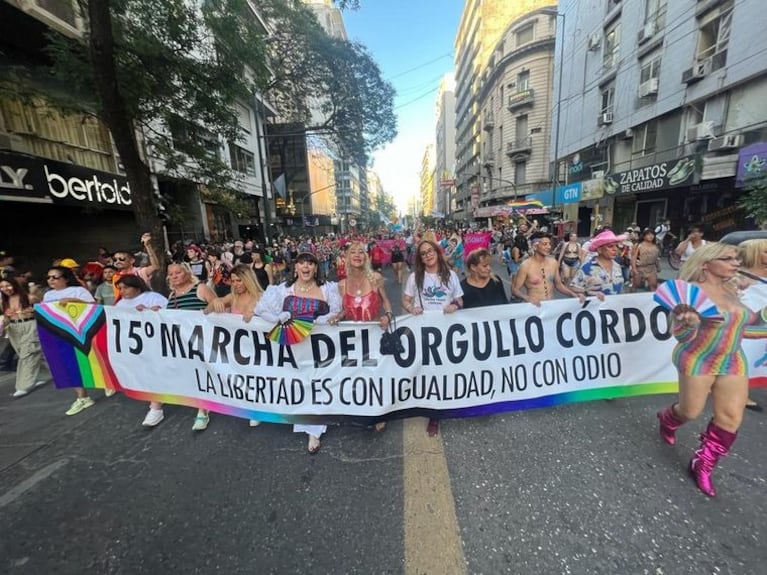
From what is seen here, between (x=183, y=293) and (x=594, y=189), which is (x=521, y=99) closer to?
(x=594, y=189)

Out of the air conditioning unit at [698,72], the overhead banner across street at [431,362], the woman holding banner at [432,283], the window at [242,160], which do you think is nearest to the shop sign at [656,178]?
the air conditioning unit at [698,72]

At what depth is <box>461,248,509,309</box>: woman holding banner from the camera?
11.3 ft

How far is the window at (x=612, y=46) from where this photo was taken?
65.0 feet

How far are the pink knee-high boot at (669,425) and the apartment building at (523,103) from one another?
1190 inches

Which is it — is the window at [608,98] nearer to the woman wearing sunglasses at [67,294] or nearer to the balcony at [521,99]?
the balcony at [521,99]

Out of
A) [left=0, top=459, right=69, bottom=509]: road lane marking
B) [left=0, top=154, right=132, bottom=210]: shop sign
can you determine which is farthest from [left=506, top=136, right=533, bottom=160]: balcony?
[left=0, top=459, right=69, bottom=509]: road lane marking

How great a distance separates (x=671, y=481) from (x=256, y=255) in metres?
6.99

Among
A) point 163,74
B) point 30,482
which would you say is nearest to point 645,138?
point 163,74

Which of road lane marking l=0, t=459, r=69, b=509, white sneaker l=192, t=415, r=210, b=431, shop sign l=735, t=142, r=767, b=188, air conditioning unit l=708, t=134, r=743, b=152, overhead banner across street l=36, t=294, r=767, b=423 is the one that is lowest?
road lane marking l=0, t=459, r=69, b=509

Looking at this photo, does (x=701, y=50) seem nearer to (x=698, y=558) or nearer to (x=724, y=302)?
(x=724, y=302)

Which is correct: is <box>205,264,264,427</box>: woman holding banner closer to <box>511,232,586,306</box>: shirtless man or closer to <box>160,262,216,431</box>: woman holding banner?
<box>160,262,216,431</box>: woman holding banner

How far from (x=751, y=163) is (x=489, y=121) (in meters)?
38.3

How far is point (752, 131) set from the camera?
39.3 feet

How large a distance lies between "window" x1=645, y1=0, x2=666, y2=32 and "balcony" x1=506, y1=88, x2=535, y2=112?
17.8 m
